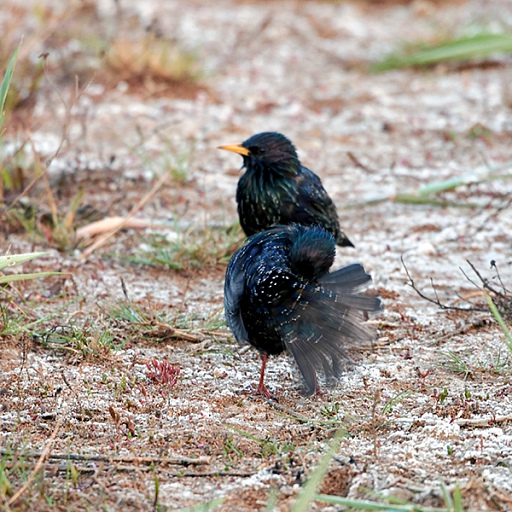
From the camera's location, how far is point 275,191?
464cm

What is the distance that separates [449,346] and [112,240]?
230cm

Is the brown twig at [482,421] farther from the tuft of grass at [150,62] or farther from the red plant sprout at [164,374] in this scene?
the tuft of grass at [150,62]

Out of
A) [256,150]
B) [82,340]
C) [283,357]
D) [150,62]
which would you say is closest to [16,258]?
[82,340]

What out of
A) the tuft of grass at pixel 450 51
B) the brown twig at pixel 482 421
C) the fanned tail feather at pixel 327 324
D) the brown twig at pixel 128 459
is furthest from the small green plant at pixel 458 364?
the tuft of grass at pixel 450 51

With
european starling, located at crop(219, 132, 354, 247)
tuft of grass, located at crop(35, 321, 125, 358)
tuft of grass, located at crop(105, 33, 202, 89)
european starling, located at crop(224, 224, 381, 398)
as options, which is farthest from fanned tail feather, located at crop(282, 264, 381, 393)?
tuft of grass, located at crop(105, 33, 202, 89)

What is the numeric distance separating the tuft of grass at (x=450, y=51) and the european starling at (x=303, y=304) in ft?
16.2

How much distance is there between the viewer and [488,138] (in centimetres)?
714

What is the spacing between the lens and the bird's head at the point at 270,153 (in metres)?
4.69

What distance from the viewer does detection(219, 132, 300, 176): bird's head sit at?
4691 mm

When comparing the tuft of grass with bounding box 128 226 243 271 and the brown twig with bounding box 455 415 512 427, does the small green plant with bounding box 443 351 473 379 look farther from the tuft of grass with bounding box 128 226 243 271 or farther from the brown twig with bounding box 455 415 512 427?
the tuft of grass with bounding box 128 226 243 271

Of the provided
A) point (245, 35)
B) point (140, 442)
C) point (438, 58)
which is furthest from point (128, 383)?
point (245, 35)

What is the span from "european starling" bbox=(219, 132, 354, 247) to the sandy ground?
0.48 meters

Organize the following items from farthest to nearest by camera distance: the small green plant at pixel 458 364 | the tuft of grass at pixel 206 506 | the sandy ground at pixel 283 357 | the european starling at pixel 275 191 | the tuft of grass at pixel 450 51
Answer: the tuft of grass at pixel 450 51, the european starling at pixel 275 191, the small green plant at pixel 458 364, the sandy ground at pixel 283 357, the tuft of grass at pixel 206 506

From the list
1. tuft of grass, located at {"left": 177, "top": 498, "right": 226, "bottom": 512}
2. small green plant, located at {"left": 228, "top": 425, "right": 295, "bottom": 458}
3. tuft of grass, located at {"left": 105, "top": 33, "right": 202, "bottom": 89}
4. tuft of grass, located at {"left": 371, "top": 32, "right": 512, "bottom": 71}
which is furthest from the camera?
tuft of grass, located at {"left": 105, "top": 33, "right": 202, "bottom": 89}
